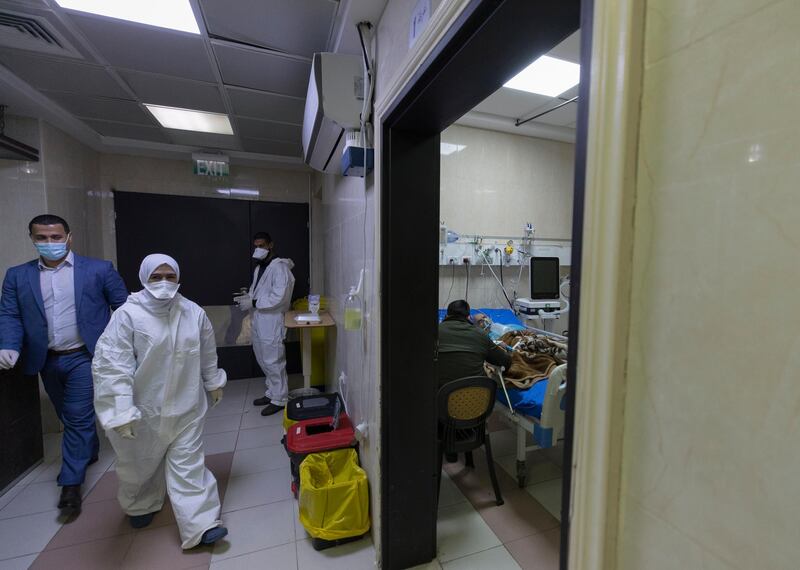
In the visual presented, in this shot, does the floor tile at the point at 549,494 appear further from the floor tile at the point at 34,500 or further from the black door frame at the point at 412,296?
the floor tile at the point at 34,500

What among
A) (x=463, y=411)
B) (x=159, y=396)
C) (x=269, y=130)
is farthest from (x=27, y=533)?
(x=269, y=130)

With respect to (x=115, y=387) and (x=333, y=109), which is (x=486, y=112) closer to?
(x=333, y=109)

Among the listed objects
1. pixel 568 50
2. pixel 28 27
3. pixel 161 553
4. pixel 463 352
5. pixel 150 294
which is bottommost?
pixel 161 553

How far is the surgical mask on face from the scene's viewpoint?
2031 millimetres

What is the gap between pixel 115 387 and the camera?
156 cm

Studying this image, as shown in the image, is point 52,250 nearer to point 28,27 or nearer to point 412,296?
point 28,27

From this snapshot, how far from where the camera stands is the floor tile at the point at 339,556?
1.61 m

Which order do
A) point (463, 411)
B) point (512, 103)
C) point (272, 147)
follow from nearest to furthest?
point (463, 411), point (512, 103), point (272, 147)

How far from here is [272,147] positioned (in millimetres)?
3398

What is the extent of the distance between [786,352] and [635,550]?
30cm

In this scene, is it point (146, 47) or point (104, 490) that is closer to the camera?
point (146, 47)

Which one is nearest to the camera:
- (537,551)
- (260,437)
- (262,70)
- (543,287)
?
(537,551)

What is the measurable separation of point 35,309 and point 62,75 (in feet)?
4.62

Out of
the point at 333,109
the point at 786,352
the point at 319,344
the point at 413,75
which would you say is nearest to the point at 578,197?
the point at 786,352
